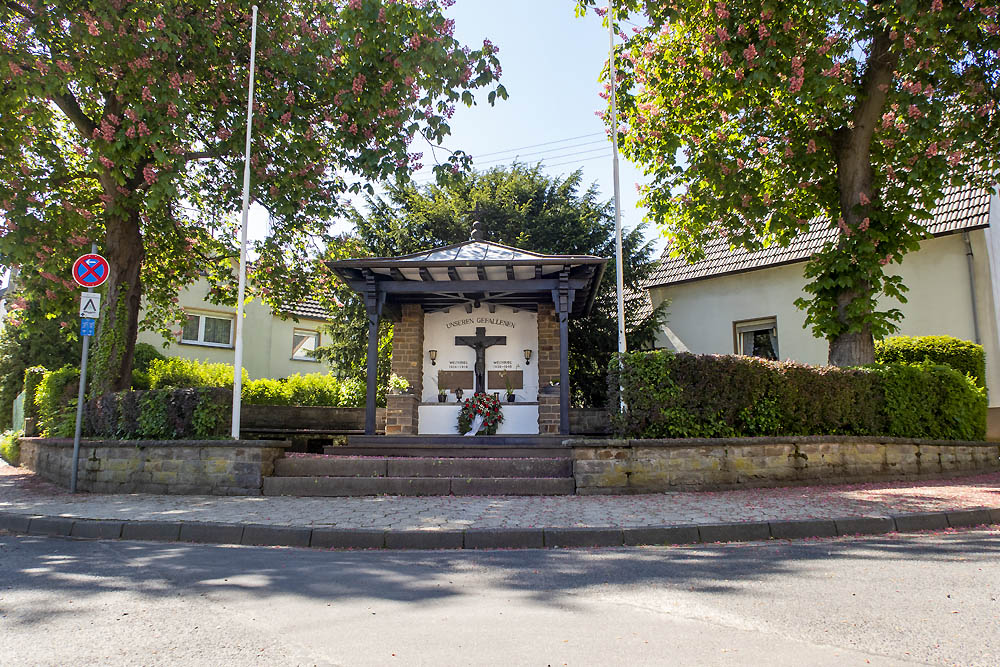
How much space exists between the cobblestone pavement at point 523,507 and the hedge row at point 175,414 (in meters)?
0.98

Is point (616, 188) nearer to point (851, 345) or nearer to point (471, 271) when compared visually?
point (471, 271)

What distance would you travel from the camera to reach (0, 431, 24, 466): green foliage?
13.9m

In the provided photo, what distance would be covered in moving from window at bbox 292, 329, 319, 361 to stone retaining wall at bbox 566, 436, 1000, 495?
19.3 metres

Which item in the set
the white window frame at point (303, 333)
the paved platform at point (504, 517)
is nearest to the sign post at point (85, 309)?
the paved platform at point (504, 517)

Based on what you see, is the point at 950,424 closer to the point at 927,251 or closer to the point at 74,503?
the point at 927,251

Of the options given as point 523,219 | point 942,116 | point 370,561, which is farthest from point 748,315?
point 370,561

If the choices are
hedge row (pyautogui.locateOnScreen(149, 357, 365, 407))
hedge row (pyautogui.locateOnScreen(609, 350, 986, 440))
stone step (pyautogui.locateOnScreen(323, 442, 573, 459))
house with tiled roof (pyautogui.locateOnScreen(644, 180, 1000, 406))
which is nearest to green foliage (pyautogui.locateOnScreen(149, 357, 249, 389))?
hedge row (pyautogui.locateOnScreen(149, 357, 365, 407))

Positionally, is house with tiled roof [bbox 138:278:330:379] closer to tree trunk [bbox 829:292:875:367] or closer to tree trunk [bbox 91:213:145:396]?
tree trunk [bbox 91:213:145:396]

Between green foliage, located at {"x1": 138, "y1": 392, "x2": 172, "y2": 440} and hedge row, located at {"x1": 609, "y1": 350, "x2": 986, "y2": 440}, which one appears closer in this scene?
hedge row, located at {"x1": 609, "y1": 350, "x2": 986, "y2": 440}

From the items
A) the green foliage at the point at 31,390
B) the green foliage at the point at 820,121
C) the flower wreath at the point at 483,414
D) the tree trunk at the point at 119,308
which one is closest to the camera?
the green foliage at the point at 820,121

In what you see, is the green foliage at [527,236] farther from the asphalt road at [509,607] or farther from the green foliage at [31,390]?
the asphalt road at [509,607]

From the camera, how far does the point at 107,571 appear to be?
17.6ft

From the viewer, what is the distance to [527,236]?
17.8 metres

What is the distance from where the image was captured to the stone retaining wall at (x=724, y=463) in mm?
9180
